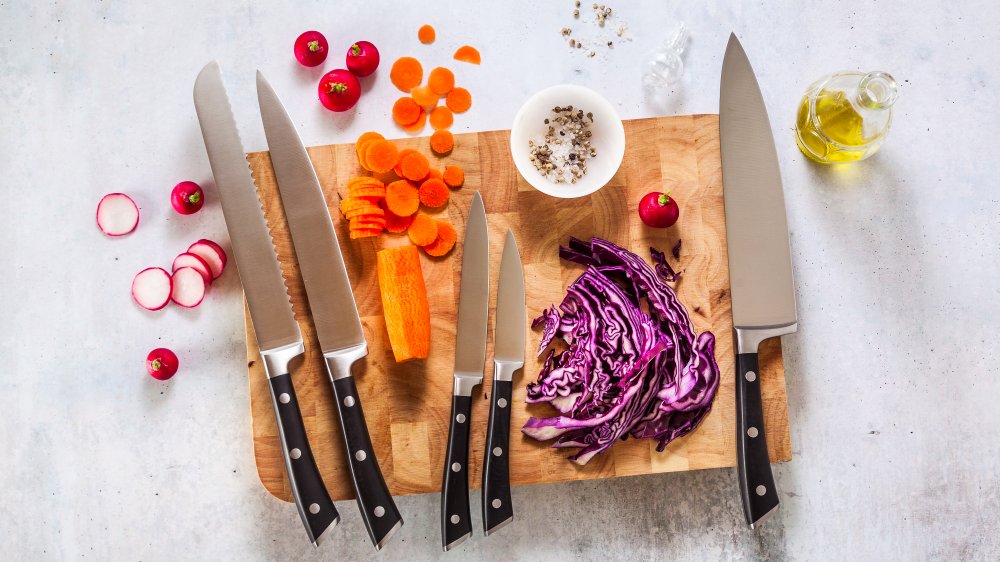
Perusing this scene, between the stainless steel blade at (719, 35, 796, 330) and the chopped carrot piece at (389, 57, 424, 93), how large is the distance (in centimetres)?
105

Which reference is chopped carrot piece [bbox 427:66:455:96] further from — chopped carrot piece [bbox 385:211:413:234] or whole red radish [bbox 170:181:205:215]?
whole red radish [bbox 170:181:205:215]

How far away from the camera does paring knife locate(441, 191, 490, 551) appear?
207 cm

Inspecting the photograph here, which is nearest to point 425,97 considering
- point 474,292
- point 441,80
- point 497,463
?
point 441,80

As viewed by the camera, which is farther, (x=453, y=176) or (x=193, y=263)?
(x=193, y=263)

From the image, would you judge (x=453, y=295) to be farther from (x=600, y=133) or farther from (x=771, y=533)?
(x=771, y=533)

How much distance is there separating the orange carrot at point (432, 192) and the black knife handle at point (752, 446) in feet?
3.55

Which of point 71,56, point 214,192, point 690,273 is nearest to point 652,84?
point 690,273

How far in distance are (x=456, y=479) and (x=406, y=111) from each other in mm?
1257

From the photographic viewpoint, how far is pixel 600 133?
2125 mm

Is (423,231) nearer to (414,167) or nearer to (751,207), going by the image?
(414,167)

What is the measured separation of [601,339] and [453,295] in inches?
19.8

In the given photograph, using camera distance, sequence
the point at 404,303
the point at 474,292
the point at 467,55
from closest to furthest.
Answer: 1. the point at 404,303
2. the point at 474,292
3. the point at 467,55

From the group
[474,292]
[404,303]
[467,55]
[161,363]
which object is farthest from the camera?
[467,55]

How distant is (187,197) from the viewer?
89.5 inches
